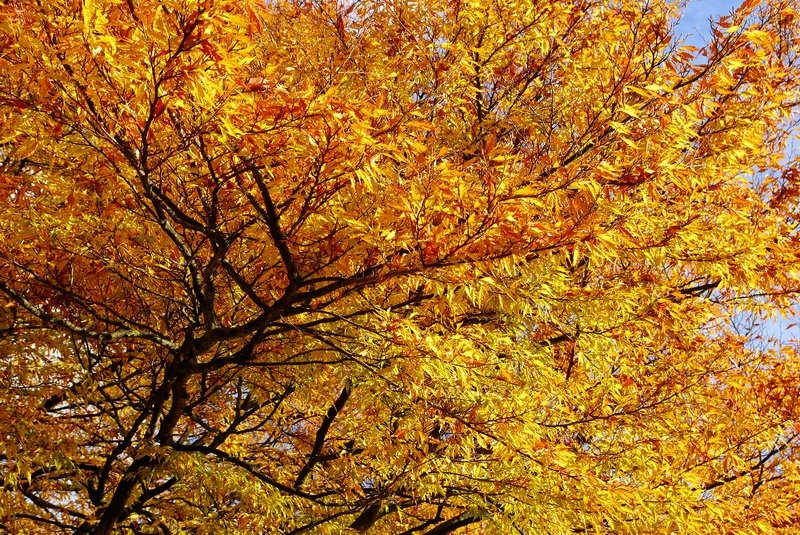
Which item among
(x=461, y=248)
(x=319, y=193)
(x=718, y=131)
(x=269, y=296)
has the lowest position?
(x=461, y=248)

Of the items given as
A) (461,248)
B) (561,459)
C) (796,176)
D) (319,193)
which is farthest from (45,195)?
(796,176)

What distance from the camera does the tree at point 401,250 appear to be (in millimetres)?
2436

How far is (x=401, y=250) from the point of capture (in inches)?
118

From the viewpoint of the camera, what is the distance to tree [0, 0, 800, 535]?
2436mm

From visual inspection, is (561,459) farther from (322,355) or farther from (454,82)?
(454,82)

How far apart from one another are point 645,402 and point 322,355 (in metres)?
2.91

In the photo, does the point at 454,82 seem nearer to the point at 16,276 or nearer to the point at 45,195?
the point at 45,195

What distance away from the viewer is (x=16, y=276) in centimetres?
425

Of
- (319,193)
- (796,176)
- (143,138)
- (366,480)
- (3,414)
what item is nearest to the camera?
(143,138)

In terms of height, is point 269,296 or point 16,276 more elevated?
point 16,276

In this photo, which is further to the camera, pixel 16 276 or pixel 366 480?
pixel 366 480

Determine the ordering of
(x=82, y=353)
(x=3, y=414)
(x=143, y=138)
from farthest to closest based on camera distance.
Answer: (x=82, y=353), (x=3, y=414), (x=143, y=138)

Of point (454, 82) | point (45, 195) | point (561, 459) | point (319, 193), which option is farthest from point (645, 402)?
point (45, 195)

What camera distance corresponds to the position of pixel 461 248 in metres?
2.50
